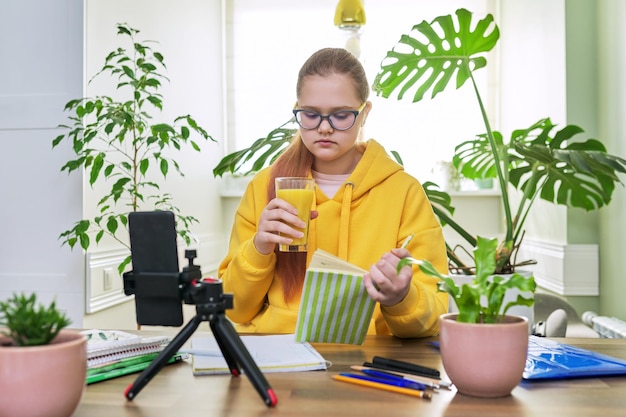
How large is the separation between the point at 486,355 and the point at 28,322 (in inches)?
22.9

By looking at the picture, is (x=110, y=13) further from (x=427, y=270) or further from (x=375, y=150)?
(x=427, y=270)

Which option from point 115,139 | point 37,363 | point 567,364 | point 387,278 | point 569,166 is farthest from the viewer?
point 115,139

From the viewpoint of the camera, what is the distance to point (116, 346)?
110 centimetres

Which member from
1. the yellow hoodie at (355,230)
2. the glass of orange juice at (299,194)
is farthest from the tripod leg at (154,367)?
the yellow hoodie at (355,230)

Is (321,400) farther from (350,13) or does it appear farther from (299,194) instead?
(350,13)

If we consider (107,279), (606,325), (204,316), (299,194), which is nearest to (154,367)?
(204,316)

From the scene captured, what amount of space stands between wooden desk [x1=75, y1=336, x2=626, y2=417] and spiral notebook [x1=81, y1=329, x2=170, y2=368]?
0.05m

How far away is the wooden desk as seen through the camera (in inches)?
34.6

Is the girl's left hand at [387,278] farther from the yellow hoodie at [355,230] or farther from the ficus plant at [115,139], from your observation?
the ficus plant at [115,139]

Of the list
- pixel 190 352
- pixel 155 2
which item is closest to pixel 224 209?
pixel 155 2

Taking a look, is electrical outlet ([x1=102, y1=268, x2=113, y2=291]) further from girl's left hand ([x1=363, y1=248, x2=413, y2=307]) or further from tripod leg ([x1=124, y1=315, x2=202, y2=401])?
tripod leg ([x1=124, y1=315, x2=202, y2=401])

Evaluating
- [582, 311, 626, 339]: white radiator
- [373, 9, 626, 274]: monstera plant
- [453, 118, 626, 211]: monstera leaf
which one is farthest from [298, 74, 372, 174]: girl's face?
[582, 311, 626, 339]: white radiator

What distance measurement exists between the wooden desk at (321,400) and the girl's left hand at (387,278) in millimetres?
166

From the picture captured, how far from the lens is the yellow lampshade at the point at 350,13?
324 cm
